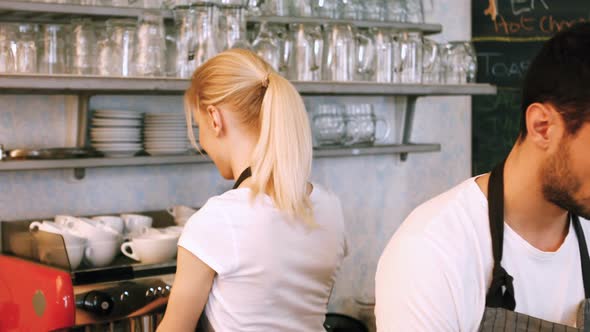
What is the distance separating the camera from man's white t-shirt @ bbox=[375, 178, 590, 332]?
1.20m

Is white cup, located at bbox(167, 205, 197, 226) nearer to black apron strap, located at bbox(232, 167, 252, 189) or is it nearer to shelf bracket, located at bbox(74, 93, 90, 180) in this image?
shelf bracket, located at bbox(74, 93, 90, 180)

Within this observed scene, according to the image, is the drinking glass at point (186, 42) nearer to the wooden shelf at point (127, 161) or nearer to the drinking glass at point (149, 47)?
the drinking glass at point (149, 47)

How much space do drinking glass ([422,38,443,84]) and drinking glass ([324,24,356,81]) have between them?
1.19ft

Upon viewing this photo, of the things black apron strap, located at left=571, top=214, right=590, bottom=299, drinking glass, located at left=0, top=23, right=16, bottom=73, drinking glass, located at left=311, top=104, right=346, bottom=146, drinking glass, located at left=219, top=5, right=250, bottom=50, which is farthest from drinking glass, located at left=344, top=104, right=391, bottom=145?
black apron strap, located at left=571, top=214, right=590, bottom=299

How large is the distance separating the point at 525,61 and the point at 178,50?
184cm

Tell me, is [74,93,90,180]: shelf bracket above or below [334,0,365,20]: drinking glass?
below

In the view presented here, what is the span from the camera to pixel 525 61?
3.63 m

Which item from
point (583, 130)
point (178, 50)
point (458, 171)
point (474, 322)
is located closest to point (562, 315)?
point (474, 322)

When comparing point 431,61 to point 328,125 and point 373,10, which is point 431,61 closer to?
point 373,10

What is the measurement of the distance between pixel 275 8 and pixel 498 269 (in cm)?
179

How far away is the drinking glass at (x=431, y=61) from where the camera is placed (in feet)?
9.92

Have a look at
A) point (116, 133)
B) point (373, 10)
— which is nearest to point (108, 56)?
point (116, 133)

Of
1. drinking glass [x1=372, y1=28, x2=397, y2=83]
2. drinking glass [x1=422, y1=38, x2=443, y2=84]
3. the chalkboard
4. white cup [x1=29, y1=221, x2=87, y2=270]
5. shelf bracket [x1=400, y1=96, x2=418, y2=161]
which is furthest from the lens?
the chalkboard

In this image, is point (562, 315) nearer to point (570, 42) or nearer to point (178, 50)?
point (570, 42)
